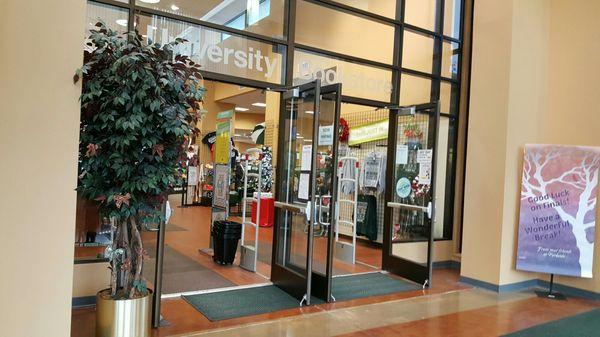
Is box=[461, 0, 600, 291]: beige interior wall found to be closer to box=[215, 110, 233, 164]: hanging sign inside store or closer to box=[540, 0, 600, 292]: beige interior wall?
box=[540, 0, 600, 292]: beige interior wall

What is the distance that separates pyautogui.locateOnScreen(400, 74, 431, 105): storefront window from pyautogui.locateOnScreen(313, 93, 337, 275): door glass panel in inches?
68.5

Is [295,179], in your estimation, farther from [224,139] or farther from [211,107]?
[211,107]

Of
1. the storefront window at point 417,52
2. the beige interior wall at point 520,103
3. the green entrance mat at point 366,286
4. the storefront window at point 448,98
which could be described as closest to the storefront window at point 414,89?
the storefront window at point 417,52

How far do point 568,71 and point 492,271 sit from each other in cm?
264

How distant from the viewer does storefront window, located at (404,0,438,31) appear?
592cm

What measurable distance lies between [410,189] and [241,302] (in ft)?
8.41

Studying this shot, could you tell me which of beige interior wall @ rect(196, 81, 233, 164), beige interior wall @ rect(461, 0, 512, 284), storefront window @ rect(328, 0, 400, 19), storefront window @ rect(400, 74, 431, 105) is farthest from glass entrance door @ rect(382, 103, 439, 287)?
beige interior wall @ rect(196, 81, 233, 164)

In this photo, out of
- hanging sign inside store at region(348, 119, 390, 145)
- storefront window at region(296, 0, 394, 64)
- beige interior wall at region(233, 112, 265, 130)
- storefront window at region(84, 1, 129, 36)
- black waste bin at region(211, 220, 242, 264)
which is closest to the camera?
storefront window at region(84, 1, 129, 36)

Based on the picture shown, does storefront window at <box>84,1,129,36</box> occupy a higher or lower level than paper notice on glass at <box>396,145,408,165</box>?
higher

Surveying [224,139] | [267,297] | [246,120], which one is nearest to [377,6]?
[224,139]

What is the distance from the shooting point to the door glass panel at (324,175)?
177 inches

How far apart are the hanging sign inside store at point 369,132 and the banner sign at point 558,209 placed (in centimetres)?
256

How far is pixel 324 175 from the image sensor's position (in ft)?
15.0

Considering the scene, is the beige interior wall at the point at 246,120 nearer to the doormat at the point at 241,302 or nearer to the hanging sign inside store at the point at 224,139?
the hanging sign inside store at the point at 224,139
